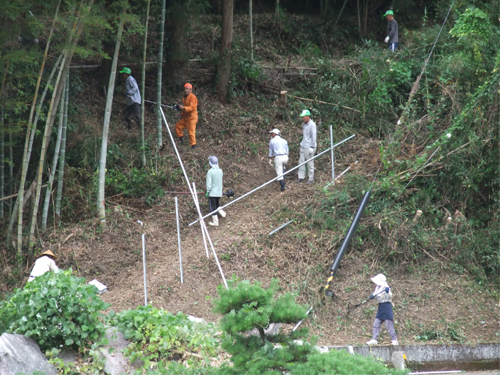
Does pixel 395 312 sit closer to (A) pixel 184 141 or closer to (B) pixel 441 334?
(B) pixel 441 334

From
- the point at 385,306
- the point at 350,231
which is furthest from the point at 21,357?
the point at 350,231

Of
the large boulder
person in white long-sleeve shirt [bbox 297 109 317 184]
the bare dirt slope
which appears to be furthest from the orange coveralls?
the large boulder

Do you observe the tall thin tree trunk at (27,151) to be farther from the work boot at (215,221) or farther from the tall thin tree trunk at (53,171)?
the work boot at (215,221)

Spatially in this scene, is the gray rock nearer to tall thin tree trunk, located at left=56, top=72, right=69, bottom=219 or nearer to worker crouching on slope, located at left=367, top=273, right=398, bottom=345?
worker crouching on slope, located at left=367, top=273, right=398, bottom=345

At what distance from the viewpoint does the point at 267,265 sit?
406 inches

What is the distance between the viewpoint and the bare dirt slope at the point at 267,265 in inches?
372

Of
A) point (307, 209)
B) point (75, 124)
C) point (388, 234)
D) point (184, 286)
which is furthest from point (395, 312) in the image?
point (75, 124)

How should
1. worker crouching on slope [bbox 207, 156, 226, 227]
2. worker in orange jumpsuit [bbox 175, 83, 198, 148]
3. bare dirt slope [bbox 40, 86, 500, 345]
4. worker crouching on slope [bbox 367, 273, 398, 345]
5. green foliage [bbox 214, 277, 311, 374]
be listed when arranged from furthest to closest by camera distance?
worker in orange jumpsuit [bbox 175, 83, 198, 148]
worker crouching on slope [bbox 207, 156, 226, 227]
bare dirt slope [bbox 40, 86, 500, 345]
worker crouching on slope [bbox 367, 273, 398, 345]
green foliage [bbox 214, 277, 311, 374]

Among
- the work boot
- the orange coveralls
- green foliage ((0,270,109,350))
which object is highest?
the orange coveralls

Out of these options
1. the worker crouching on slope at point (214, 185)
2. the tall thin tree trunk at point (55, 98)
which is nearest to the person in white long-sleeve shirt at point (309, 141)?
the worker crouching on slope at point (214, 185)

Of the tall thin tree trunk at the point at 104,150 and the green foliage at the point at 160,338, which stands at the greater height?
the tall thin tree trunk at the point at 104,150

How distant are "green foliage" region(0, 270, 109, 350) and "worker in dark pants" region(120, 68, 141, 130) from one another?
6566 millimetres

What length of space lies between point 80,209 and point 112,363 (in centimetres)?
551

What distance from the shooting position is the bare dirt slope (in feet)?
31.0
